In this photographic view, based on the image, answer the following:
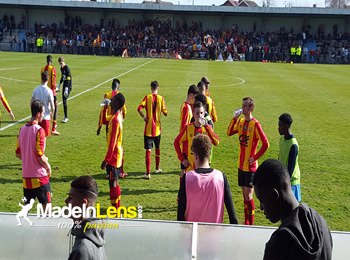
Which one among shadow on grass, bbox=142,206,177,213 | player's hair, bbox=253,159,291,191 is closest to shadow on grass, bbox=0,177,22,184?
shadow on grass, bbox=142,206,177,213

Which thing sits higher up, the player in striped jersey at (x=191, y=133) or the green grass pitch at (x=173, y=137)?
the player in striped jersey at (x=191, y=133)

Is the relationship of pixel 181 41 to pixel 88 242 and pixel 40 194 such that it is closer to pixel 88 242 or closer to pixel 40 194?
pixel 40 194

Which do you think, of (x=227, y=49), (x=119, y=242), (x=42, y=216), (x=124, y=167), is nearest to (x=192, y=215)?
(x=119, y=242)

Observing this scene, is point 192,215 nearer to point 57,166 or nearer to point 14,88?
point 57,166

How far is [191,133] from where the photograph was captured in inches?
289

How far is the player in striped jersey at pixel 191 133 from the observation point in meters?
7.15

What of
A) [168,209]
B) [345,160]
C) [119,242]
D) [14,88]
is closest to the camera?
[119,242]

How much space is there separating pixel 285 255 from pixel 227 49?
48.0 meters

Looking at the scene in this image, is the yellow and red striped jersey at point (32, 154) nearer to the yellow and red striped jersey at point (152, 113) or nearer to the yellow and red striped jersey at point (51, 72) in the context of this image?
the yellow and red striped jersey at point (152, 113)

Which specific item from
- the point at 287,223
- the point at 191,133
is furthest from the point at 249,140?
the point at 287,223

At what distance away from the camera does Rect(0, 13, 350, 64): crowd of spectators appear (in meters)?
49.5

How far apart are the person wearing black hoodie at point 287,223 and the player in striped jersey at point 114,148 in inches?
184

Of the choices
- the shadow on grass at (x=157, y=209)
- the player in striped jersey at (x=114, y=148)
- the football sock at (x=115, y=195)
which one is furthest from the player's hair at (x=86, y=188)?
the shadow on grass at (x=157, y=209)

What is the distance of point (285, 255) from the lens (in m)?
2.63
